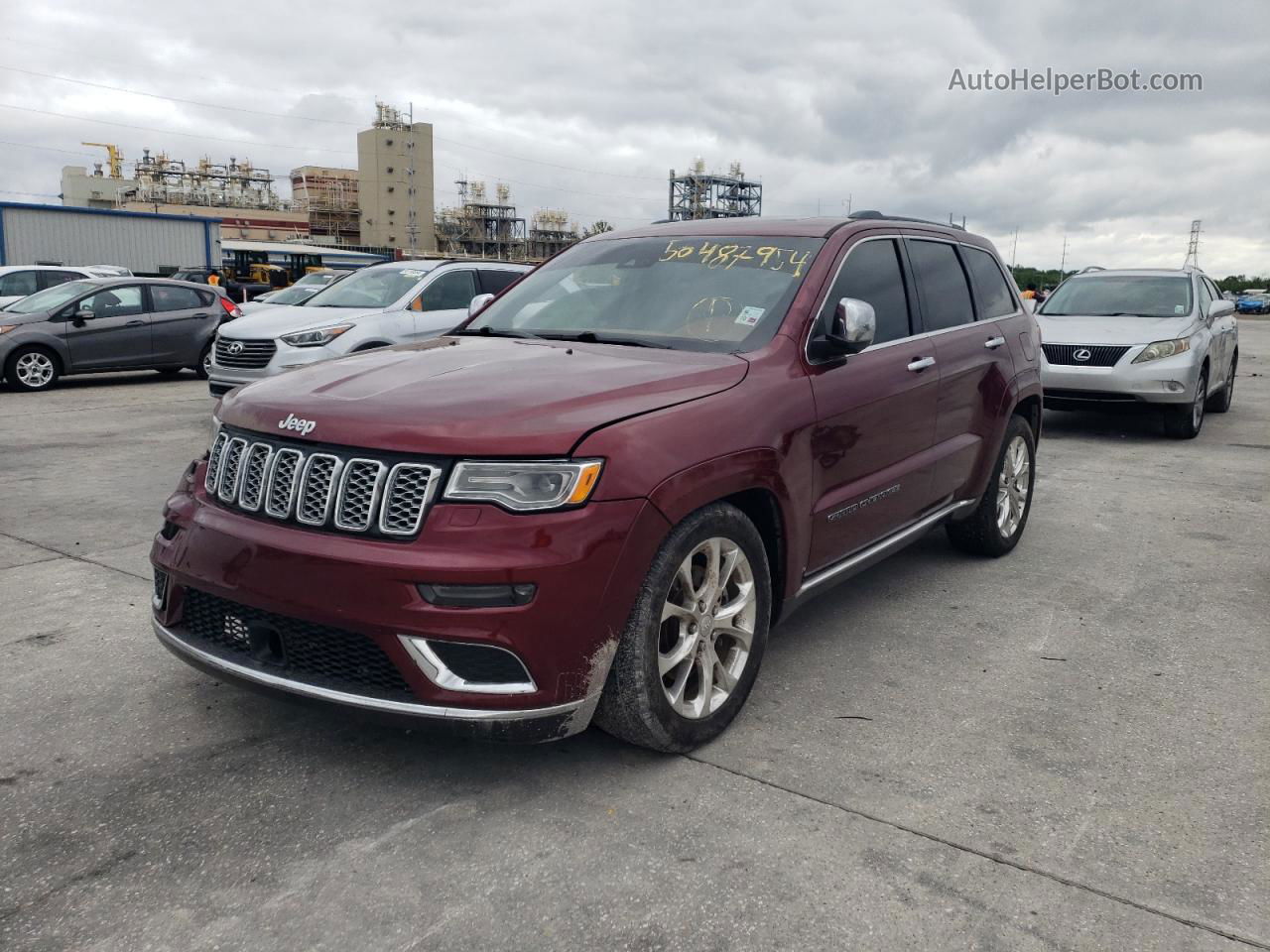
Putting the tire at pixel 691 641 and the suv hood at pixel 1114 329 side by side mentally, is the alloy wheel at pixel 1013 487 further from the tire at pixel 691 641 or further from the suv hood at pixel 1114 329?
the suv hood at pixel 1114 329

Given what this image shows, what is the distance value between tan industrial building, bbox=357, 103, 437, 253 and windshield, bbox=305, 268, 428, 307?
122058 millimetres

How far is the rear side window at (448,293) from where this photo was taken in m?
10.7

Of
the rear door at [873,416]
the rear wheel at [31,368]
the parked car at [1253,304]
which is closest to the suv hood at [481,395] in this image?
the rear door at [873,416]

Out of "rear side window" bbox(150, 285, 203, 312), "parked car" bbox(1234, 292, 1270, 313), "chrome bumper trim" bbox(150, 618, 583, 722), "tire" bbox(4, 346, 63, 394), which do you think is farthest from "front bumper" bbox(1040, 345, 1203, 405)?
"parked car" bbox(1234, 292, 1270, 313)

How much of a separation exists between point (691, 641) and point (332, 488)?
117 centimetres

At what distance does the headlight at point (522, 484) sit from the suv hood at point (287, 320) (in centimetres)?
776

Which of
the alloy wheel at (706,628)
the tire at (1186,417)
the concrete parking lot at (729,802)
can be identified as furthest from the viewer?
the tire at (1186,417)

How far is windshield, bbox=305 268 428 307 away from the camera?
423 inches

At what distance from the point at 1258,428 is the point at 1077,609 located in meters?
8.05

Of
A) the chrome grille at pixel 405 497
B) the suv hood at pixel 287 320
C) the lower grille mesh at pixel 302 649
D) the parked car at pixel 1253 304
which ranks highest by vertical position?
the parked car at pixel 1253 304

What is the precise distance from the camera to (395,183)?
13000 centimetres

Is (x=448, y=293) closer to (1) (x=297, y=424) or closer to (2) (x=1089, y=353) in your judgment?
(2) (x=1089, y=353)

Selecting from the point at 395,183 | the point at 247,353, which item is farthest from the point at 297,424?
the point at 395,183

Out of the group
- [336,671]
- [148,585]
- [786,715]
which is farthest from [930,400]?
[148,585]
